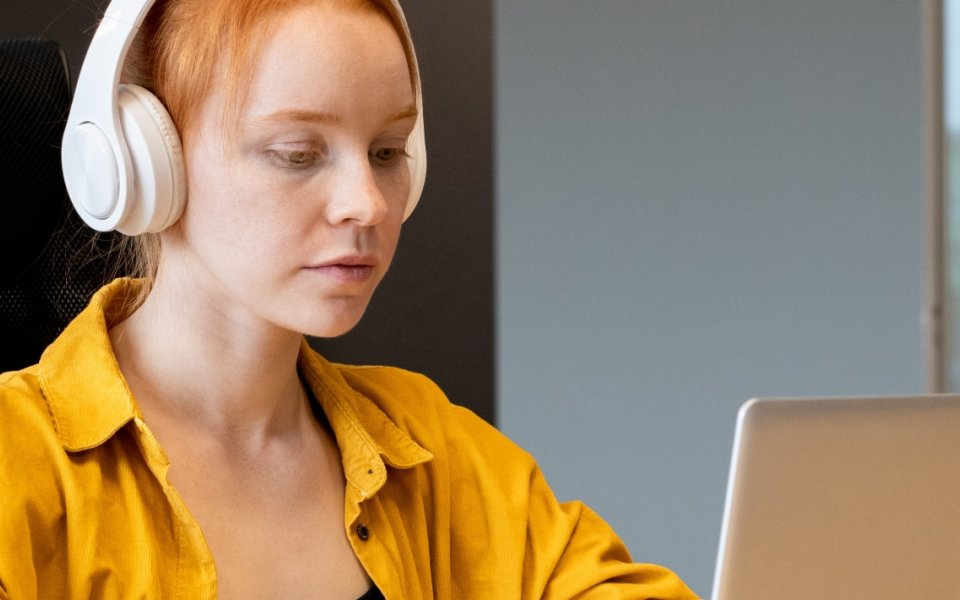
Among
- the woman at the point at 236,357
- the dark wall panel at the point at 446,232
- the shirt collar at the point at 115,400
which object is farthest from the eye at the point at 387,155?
the dark wall panel at the point at 446,232

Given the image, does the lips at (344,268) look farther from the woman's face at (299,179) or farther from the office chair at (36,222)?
the office chair at (36,222)

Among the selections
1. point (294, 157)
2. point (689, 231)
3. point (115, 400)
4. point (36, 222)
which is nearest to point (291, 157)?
point (294, 157)

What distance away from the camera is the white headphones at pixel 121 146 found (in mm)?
989

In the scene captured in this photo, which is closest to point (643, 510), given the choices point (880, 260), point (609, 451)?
point (609, 451)

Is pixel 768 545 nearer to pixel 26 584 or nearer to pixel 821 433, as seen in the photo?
pixel 821 433

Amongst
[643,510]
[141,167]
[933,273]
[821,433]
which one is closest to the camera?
[821,433]

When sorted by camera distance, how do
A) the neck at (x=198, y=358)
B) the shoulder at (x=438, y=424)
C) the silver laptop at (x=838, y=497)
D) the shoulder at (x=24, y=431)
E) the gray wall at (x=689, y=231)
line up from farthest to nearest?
the gray wall at (x=689, y=231)
the shoulder at (x=438, y=424)
the neck at (x=198, y=358)
the shoulder at (x=24, y=431)
the silver laptop at (x=838, y=497)

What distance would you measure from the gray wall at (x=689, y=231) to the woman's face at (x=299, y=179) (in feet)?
9.09

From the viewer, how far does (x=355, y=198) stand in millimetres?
992

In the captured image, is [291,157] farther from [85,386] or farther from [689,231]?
[689,231]

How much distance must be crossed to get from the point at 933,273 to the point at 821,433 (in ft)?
9.34

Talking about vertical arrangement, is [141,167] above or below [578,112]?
below

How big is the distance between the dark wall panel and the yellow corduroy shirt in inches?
15.5

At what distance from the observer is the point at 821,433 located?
0.83 m
